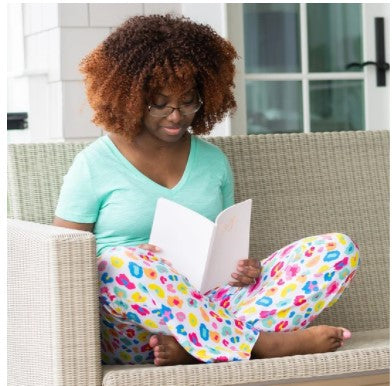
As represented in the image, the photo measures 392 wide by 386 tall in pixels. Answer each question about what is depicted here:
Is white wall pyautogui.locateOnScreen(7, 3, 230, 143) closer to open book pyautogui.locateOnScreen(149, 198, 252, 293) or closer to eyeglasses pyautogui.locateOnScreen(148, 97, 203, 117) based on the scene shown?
eyeglasses pyautogui.locateOnScreen(148, 97, 203, 117)

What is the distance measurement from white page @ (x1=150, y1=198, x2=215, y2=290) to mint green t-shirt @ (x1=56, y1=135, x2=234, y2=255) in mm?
122

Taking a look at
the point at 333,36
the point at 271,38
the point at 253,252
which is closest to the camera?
the point at 253,252

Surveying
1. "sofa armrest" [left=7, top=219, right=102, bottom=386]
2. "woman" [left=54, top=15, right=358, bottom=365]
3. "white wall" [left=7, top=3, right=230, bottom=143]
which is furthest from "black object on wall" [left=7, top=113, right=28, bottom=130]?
"sofa armrest" [left=7, top=219, right=102, bottom=386]

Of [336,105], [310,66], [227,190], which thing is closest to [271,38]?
[310,66]

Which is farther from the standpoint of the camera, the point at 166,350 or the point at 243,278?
the point at 243,278

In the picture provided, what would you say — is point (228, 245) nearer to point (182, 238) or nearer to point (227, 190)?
point (182, 238)

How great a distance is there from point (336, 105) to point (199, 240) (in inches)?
108

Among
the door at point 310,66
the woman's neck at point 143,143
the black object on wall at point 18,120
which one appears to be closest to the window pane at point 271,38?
the door at point 310,66

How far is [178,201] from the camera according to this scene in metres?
3.01

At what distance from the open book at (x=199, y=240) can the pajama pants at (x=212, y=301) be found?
79 millimetres

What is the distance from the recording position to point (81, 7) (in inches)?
185

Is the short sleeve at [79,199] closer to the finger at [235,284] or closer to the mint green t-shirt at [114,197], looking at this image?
the mint green t-shirt at [114,197]

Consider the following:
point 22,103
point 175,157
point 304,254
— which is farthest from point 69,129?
point 304,254

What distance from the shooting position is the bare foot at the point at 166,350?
2.65 metres
